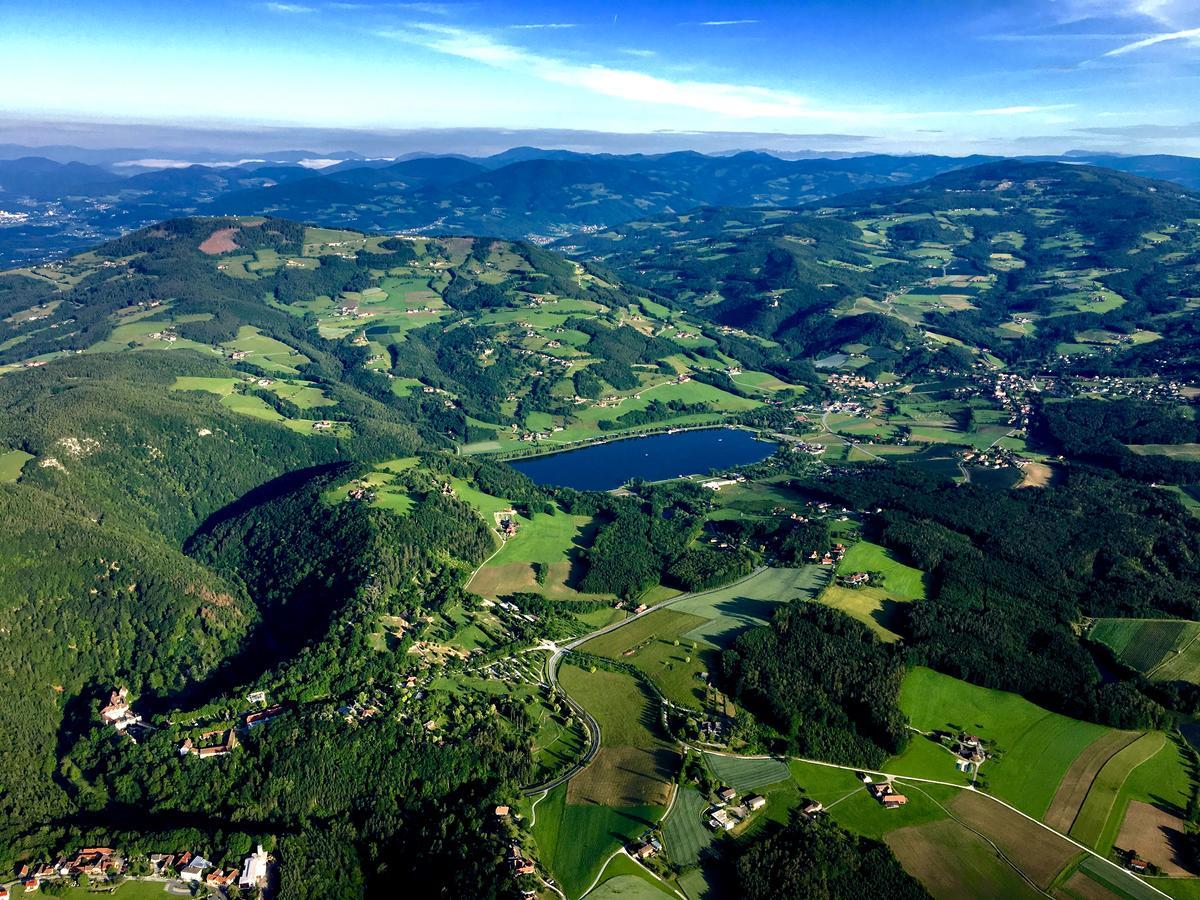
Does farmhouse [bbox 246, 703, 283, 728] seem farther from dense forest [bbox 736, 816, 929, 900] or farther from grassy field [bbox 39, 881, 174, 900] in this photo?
dense forest [bbox 736, 816, 929, 900]

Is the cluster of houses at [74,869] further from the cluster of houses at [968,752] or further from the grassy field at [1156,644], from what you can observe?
the grassy field at [1156,644]

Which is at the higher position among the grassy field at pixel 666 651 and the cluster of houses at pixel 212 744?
the grassy field at pixel 666 651

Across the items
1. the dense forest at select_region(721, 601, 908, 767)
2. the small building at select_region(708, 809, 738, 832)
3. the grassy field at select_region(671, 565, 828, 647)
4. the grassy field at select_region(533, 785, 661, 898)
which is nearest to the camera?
the grassy field at select_region(533, 785, 661, 898)

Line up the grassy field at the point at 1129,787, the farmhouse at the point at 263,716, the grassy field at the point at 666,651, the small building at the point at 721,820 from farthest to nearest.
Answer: the grassy field at the point at 666,651, the farmhouse at the point at 263,716, the grassy field at the point at 1129,787, the small building at the point at 721,820

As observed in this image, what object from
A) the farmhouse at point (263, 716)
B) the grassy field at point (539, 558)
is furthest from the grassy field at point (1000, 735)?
the farmhouse at point (263, 716)

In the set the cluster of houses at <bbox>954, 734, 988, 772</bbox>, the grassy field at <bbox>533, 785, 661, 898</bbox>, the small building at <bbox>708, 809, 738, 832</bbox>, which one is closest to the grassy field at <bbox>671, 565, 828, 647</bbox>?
the cluster of houses at <bbox>954, 734, 988, 772</bbox>

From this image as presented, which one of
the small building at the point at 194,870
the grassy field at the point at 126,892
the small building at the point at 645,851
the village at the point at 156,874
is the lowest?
the grassy field at the point at 126,892

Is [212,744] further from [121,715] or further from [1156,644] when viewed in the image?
[1156,644]
